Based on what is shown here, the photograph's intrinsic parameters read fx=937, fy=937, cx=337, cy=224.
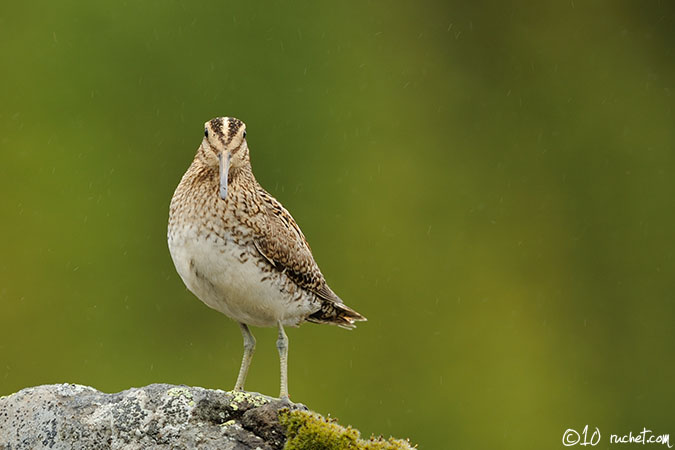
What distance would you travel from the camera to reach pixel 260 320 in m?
6.59

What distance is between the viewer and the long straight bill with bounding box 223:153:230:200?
5875 mm

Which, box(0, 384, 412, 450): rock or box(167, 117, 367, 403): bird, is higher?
box(167, 117, 367, 403): bird

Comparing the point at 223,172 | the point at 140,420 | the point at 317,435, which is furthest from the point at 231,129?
the point at 317,435

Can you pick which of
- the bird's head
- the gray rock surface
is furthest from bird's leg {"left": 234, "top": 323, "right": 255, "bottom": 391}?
the gray rock surface

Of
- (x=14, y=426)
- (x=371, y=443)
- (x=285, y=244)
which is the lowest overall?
(x=14, y=426)

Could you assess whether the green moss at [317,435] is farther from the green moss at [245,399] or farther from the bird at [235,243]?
the bird at [235,243]

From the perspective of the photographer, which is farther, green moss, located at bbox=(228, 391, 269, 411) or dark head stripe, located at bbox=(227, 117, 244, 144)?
dark head stripe, located at bbox=(227, 117, 244, 144)

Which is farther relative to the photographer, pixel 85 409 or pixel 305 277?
pixel 305 277

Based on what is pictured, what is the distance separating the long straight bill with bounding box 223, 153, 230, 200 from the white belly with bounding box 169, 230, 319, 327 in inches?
15.6

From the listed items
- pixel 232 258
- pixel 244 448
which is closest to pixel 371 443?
pixel 244 448

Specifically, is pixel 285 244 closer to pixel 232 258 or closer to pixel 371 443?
pixel 232 258

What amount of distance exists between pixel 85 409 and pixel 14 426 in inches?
14.7

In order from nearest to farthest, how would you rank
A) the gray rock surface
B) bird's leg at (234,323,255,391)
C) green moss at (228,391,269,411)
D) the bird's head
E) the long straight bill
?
the gray rock surface, green moss at (228,391,269,411), the long straight bill, the bird's head, bird's leg at (234,323,255,391)

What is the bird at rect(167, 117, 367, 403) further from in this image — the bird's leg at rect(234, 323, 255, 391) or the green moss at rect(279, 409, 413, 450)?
the green moss at rect(279, 409, 413, 450)
